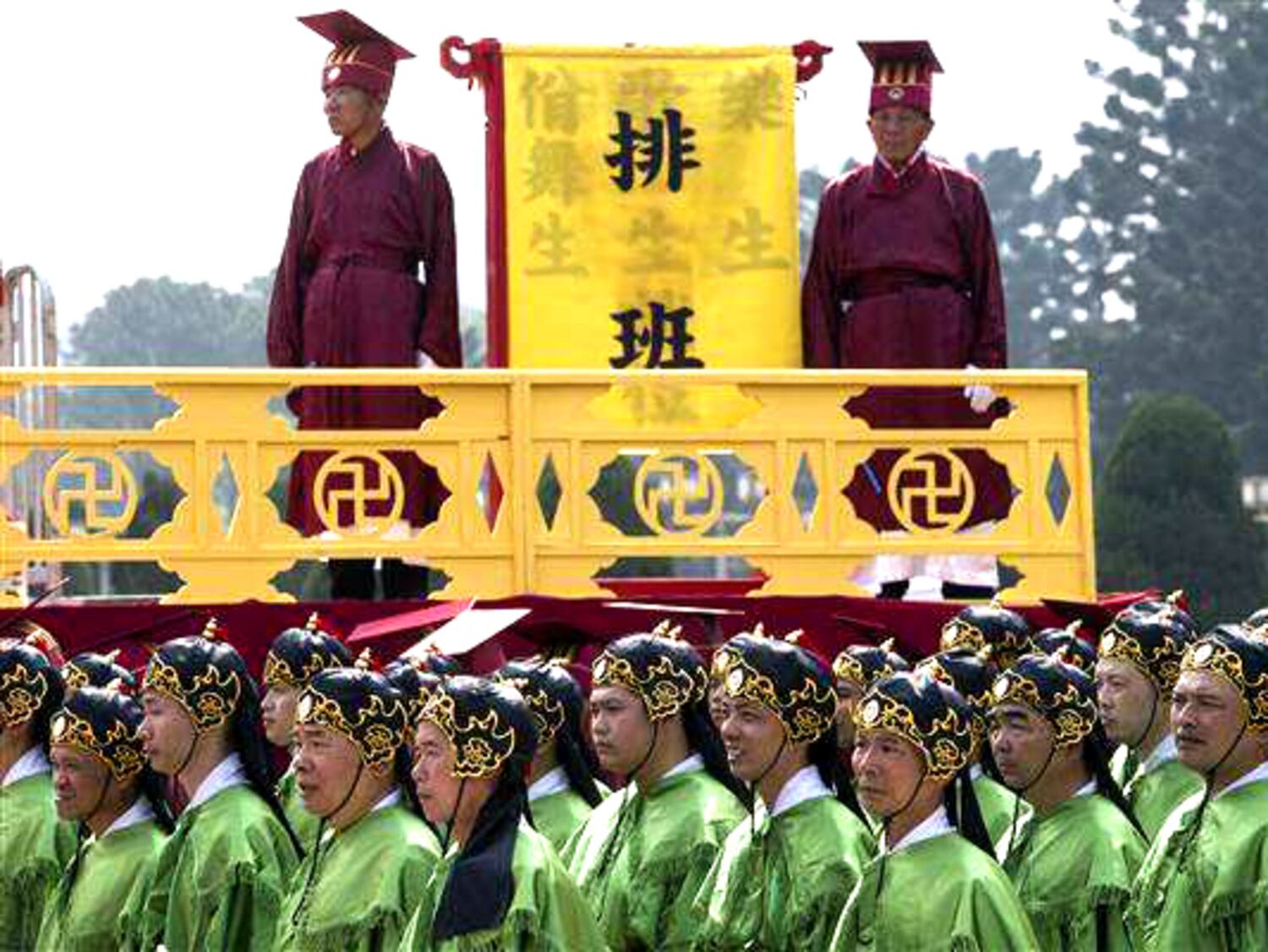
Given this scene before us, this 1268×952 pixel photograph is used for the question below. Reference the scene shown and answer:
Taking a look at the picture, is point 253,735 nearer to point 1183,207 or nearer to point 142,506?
point 142,506

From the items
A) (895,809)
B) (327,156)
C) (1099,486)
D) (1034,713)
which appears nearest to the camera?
(895,809)

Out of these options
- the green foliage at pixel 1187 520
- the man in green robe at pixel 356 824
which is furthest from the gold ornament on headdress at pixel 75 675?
the green foliage at pixel 1187 520

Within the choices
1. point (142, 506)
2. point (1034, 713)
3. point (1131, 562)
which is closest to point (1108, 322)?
point (1131, 562)

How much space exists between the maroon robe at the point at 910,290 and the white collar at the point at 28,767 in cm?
440

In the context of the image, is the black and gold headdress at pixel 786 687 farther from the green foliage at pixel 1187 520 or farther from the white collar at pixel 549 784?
the green foliage at pixel 1187 520

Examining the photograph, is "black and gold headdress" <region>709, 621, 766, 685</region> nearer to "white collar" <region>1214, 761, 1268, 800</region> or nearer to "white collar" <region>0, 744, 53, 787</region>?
"white collar" <region>1214, 761, 1268, 800</region>

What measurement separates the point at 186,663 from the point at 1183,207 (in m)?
46.5

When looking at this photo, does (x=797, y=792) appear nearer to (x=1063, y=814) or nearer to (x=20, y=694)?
(x=1063, y=814)

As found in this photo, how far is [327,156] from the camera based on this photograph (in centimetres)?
1550

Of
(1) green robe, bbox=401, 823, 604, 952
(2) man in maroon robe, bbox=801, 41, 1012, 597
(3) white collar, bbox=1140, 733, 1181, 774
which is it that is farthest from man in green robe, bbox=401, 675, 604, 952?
(2) man in maroon robe, bbox=801, 41, 1012, 597

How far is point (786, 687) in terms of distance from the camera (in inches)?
408

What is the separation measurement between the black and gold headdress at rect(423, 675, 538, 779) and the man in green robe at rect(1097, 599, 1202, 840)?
120 inches

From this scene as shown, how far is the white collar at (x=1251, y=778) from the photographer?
10.1m

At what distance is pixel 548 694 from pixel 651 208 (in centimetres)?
493
